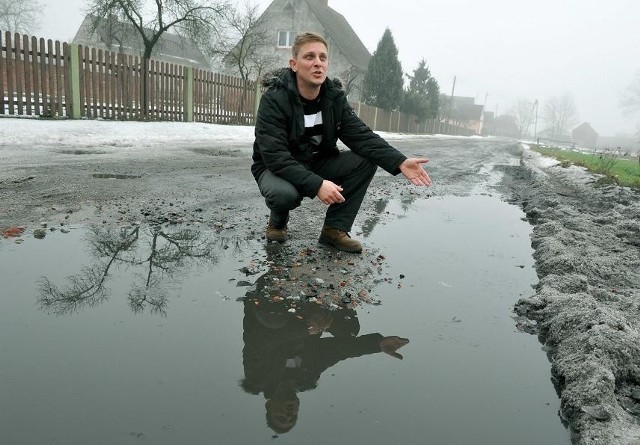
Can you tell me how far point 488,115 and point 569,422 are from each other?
12030 centimetres

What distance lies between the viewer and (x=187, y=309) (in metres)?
2.14

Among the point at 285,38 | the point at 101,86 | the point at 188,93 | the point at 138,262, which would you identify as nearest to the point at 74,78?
the point at 101,86

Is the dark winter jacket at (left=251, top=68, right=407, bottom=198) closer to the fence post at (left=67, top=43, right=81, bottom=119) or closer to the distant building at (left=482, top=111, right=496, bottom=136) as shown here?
the fence post at (left=67, top=43, right=81, bottom=119)

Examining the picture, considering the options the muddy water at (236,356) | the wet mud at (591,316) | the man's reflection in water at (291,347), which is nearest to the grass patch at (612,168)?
the wet mud at (591,316)

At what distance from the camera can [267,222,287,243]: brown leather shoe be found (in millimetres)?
3262

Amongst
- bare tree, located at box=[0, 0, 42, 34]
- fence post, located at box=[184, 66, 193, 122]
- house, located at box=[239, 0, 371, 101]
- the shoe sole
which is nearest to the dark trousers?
the shoe sole

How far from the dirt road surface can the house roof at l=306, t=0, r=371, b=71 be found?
2799 cm

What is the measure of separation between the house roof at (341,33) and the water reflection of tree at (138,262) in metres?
32.0

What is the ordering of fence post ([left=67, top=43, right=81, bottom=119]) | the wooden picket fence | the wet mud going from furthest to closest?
fence post ([left=67, top=43, right=81, bottom=119]) < the wooden picket fence < the wet mud

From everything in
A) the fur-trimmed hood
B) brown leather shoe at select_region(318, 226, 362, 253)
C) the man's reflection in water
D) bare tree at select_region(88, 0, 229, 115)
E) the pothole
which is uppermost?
bare tree at select_region(88, 0, 229, 115)

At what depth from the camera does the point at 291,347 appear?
1.91 m

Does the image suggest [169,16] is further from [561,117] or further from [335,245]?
[561,117]

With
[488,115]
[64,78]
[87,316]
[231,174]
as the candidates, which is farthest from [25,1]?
[488,115]

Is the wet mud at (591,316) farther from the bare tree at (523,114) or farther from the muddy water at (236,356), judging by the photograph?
the bare tree at (523,114)
